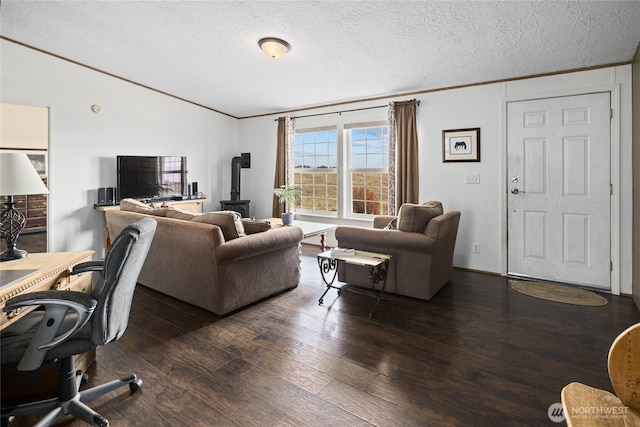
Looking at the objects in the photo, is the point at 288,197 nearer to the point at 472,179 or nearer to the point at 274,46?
the point at 274,46

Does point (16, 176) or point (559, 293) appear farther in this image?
point (559, 293)

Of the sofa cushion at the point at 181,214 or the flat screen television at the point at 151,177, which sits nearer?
the sofa cushion at the point at 181,214

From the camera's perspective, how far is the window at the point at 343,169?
17.6ft

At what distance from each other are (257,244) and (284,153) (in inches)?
135

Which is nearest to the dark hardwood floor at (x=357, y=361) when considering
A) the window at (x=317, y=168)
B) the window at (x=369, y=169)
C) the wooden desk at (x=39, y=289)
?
the wooden desk at (x=39, y=289)

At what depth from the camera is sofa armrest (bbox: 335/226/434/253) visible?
127 inches

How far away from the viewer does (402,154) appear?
190 inches

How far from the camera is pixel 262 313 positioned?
3.04 m

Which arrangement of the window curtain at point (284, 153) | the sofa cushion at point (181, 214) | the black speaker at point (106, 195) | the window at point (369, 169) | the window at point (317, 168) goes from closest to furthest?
the sofa cushion at point (181, 214)
the black speaker at point (106, 195)
the window at point (369, 169)
the window at point (317, 168)
the window curtain at point (284, 153)

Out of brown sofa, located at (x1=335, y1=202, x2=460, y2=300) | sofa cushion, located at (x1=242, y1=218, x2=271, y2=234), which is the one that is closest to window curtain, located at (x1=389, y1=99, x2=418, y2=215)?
brown sofa, located at (x1=335, y1=202, x2=460, y2=300)

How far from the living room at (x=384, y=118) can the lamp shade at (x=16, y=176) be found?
170 centimetres

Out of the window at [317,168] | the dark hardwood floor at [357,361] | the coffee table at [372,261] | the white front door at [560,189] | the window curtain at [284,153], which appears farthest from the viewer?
the window curtain at [284,153]

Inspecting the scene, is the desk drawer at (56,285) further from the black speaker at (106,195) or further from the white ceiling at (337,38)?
the black speaker at (106,195)

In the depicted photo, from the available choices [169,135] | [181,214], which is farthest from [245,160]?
[181,214]
